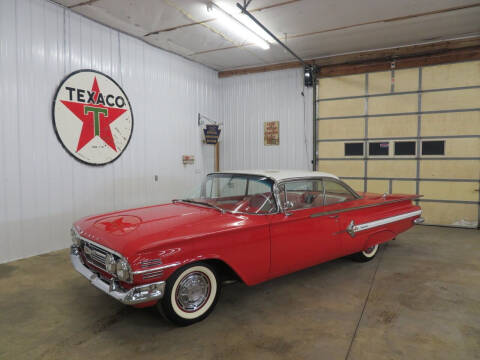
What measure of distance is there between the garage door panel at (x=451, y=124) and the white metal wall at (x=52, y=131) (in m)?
5.52

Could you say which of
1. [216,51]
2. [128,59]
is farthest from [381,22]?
[128,59]

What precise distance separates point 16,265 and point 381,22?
6.86m

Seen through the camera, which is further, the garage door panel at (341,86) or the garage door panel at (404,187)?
the garage door panel at (341,86)

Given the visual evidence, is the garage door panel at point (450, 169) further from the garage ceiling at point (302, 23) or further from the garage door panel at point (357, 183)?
the garage ceiling at point (302, 23)

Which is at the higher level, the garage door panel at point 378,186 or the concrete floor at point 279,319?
the garage door panel at point 378,186

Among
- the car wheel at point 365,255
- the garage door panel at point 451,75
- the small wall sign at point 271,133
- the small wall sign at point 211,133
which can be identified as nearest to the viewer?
the car wheel at point 365,255

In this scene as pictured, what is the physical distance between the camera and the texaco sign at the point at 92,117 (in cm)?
506

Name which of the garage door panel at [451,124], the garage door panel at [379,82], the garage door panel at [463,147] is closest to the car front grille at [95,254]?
the garage door panel at [379,82]

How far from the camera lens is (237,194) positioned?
3.94m

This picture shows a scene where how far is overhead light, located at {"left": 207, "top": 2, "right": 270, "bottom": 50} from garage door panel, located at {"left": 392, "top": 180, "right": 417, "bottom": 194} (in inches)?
162

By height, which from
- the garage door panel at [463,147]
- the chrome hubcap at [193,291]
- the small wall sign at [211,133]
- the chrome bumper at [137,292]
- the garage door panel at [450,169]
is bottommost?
the chrome hubcap at [193,291]

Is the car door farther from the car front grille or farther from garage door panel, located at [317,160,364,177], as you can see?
garage door panel, located at [317,160,364,177]

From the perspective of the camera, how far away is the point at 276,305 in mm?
3172

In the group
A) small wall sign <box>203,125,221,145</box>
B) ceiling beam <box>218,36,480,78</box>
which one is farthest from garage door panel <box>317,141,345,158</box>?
small wall sign <box>203,125,221,145</box>
